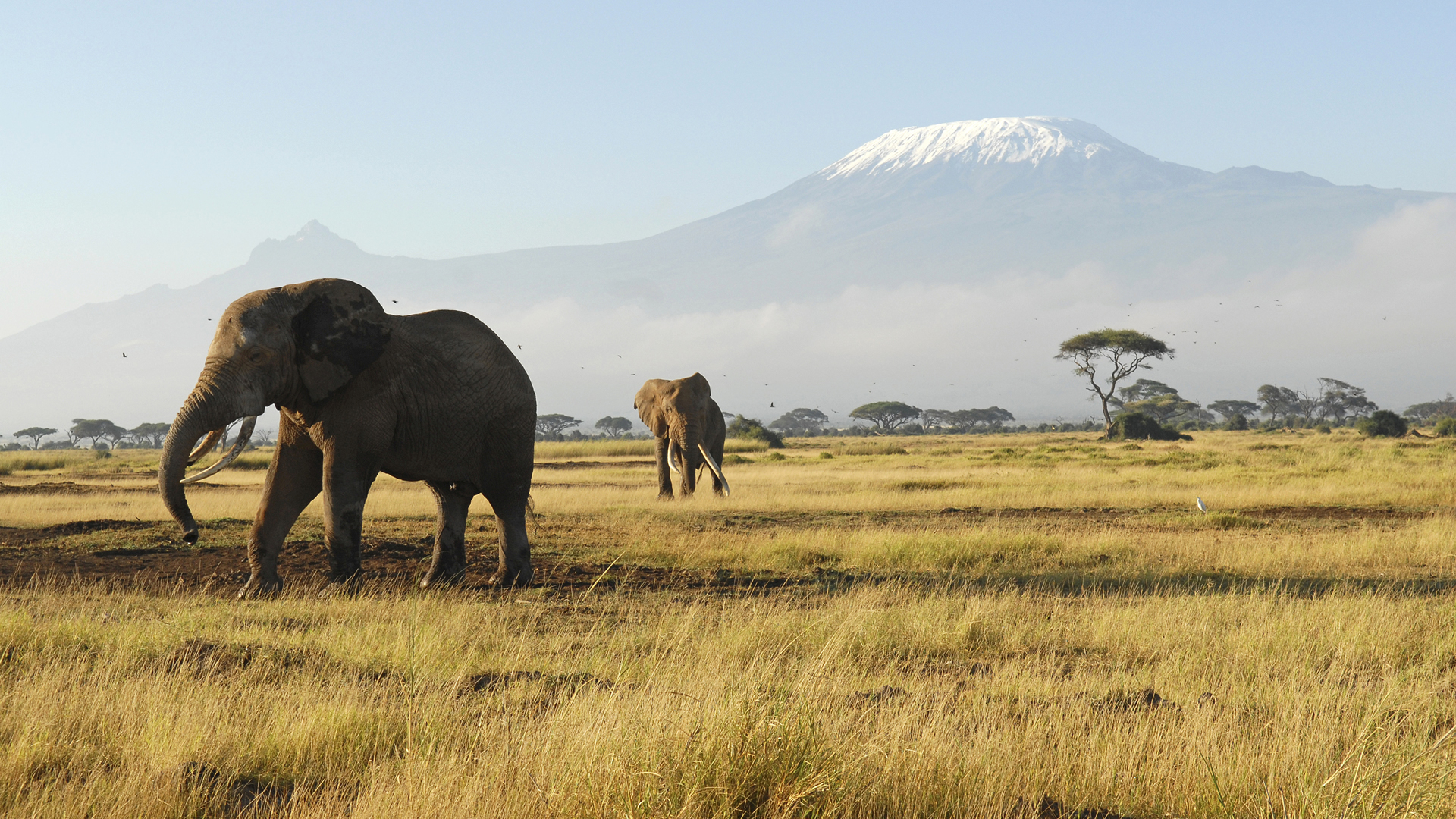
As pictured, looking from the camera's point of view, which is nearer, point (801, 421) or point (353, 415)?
point (353, 415)

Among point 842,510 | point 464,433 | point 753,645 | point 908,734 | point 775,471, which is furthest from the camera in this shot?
point 775,471

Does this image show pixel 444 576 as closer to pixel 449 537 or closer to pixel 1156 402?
pixel 449 537

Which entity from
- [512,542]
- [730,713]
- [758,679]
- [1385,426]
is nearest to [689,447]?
[512,542]

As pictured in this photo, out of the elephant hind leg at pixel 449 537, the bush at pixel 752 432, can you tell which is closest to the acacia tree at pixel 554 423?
the bush at pixel 752 432

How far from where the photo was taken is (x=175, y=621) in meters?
7.85

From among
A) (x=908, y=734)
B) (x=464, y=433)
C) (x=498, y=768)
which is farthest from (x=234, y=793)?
(x=464, y=433)

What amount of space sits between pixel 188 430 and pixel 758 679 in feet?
22.9

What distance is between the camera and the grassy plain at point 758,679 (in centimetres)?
405

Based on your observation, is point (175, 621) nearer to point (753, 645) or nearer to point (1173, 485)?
point (753, 645)

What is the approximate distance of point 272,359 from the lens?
9992 millimetres

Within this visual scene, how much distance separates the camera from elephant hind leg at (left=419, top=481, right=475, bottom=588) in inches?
460

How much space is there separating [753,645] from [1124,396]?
Result: 139m

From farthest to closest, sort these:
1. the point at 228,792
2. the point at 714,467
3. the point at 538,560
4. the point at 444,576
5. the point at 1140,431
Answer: the point at 1140,431, the point at 714,467, the point at 538,560, the point at 444,576, the point at 228,792

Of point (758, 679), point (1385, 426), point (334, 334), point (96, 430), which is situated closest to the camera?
point (758, 679)
